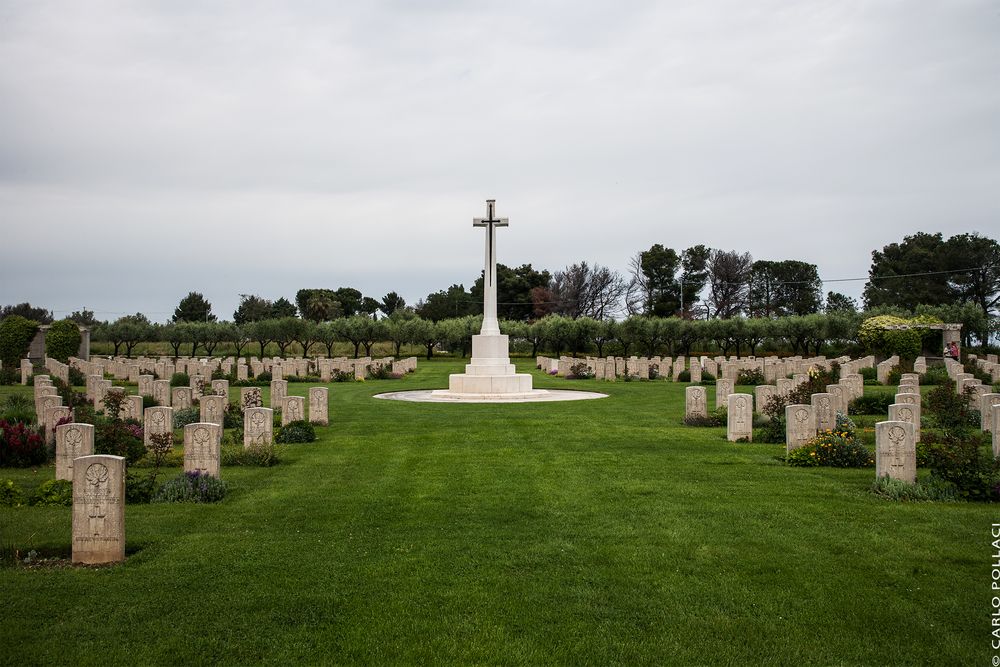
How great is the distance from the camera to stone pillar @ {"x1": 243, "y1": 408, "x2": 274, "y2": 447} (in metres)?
13.0

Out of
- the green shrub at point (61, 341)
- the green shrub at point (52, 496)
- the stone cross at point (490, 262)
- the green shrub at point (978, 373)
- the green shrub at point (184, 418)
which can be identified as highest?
the stone cross at point (490, 262)

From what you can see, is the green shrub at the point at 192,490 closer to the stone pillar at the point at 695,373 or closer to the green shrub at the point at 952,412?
the green shrub at the point at 952,412

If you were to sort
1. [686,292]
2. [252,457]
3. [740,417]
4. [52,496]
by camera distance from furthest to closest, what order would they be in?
[686,292]
[740,417]
[252,457]
[52,496]

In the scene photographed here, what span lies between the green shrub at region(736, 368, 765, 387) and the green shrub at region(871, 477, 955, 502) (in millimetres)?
21809

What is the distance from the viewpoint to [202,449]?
33.6 feet

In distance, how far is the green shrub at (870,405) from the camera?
62.4 feet

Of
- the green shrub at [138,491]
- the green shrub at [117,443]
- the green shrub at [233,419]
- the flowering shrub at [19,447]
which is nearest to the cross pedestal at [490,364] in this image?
the green shrub at [233,419]

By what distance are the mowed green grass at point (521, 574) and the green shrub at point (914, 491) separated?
0.33m

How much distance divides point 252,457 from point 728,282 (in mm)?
73361

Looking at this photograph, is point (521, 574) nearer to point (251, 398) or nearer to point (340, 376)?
point (251, 398)

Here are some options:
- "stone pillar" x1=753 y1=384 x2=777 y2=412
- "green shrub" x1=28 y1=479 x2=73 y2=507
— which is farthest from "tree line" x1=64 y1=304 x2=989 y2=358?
"green shrub" x1=28 y1=479 x2=73 y2=507

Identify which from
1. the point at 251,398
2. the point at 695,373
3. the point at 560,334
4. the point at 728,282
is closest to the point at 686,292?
the point at 728,282

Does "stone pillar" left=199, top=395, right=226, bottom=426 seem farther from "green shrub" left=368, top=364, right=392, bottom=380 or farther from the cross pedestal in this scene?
"green shrub" left=368, top=364, right=392, bottom=380

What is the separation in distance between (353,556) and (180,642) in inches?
82.9
